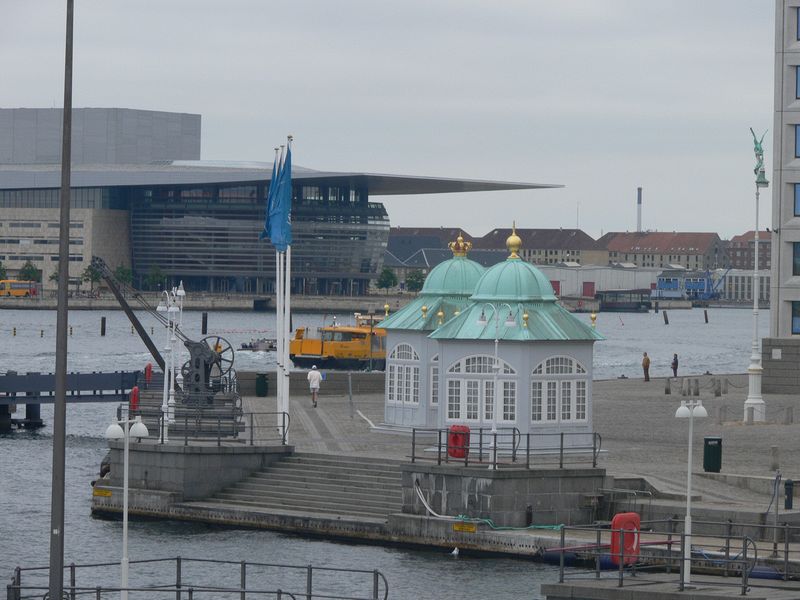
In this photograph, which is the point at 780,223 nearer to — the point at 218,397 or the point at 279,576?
the point at 218,397

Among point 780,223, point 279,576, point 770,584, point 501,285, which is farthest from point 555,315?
point 780,223

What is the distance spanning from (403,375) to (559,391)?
669cm

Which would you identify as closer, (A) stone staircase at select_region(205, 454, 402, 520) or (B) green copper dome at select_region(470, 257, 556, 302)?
(A) stone staircase at select_region(205, 454, 402, 520)

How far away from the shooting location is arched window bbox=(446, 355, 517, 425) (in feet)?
141

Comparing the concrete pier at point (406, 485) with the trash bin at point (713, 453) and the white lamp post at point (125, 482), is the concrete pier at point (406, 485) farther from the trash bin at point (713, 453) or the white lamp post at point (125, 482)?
the white lamp post at point (125, 482)

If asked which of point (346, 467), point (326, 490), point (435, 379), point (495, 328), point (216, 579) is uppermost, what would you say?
point (495, 328)

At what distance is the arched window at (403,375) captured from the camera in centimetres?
4891

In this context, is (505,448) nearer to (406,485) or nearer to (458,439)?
(458,439)

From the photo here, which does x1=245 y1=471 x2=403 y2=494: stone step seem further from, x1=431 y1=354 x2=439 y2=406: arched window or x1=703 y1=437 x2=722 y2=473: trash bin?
x1=431 y1=354 x2=439 y2=406: arched window

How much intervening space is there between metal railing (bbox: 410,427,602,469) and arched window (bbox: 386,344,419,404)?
274cm

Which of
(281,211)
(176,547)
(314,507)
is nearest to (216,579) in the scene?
(176,547)

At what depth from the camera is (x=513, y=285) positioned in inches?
1785

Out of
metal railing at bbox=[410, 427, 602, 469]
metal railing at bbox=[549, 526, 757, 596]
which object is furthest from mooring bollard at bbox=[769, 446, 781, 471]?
metal railing at bbox=[549, 526, 757, 596]

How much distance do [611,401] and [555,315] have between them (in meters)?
20.3
